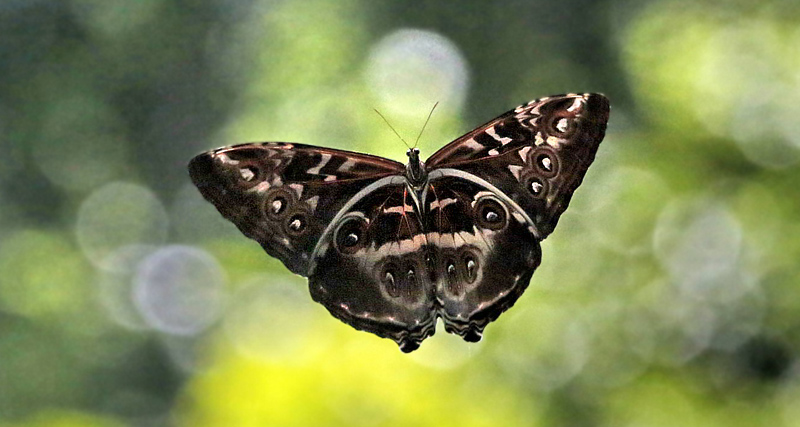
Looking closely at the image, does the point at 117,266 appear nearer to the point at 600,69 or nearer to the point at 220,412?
the point at 600,69

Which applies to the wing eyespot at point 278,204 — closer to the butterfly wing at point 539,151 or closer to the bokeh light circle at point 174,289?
the butterfly wing at point 539,151

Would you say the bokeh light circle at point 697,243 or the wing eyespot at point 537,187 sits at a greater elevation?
the wing eyespot at point 537,187

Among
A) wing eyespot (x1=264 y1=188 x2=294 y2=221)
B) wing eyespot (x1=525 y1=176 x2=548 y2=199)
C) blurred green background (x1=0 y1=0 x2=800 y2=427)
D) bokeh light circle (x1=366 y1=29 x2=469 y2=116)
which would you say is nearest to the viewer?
wing eyespot (x1=525 y1=176 x2=548 y2=199)

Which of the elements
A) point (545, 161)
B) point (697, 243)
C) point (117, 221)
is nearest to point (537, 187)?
point (545, 161)

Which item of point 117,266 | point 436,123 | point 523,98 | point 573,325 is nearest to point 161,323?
point 117,266

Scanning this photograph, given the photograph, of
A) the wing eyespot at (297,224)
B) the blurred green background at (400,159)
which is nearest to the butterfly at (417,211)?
the wing eyespot at (297,224)

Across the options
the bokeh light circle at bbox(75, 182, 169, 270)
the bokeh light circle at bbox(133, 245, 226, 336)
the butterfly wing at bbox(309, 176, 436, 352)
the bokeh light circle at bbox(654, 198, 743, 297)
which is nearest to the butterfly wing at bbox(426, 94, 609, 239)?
the butterfly wing at bbox(309, 176, 436, 352)

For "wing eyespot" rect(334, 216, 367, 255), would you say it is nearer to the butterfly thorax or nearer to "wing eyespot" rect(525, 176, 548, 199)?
the butterfly thorax
